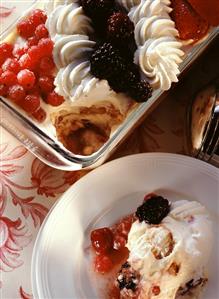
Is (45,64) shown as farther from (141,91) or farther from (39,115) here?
(141,91)

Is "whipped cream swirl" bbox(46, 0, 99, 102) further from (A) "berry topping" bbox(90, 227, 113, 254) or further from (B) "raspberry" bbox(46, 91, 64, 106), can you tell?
Result: (A) "berry topping" bbox(90, 227, 113, 254)

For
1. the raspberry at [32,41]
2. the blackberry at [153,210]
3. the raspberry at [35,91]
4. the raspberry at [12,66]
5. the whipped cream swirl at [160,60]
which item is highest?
the raspberry at [32,41]

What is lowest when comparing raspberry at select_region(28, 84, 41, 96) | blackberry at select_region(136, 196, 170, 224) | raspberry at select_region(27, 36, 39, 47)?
blackberry at select_region(136, 196, 170, 224)

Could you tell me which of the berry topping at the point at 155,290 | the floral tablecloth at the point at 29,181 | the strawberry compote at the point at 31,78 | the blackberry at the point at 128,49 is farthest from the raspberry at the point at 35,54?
the berry topping at the point at 155,290

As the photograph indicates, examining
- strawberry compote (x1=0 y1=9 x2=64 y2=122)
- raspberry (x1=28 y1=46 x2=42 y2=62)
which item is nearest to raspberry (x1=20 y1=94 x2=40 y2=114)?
strawberry compote (x1=0 y1=9 x2=64 y2=122)

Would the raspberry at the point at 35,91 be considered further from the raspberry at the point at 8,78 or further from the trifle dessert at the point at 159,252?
the trifle dessert at the point at 159,252

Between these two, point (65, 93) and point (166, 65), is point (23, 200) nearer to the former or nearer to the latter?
point (65, 93)

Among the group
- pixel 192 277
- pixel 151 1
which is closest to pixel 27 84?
pixel 151 1
